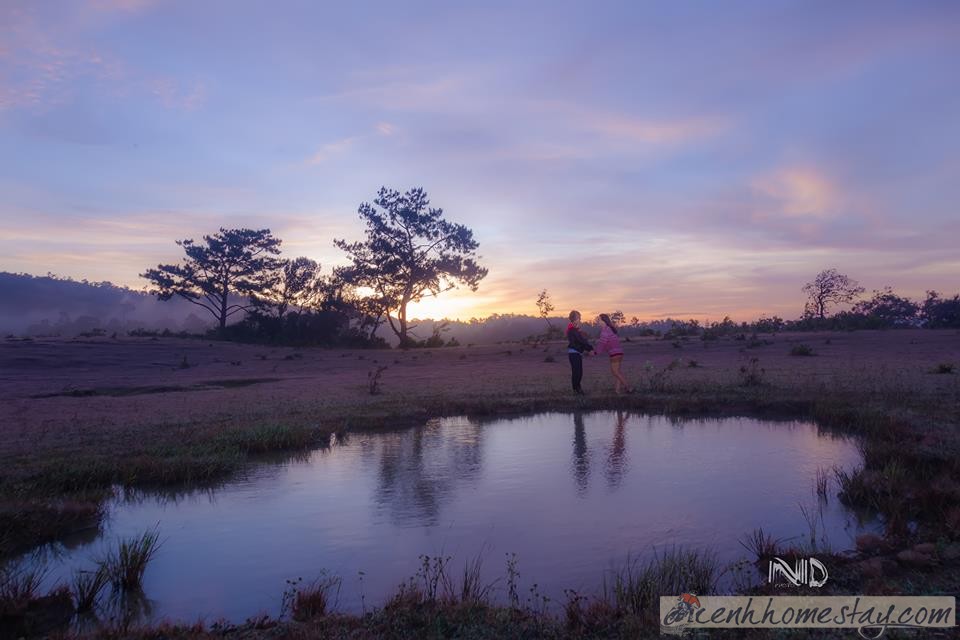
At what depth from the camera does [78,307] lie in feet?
353

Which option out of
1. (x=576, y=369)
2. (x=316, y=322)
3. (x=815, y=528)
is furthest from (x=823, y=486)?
(x=316, y=322)

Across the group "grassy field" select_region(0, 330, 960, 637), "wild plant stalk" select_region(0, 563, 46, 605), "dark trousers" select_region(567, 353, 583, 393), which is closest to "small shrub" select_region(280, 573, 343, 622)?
"grassy field" select_region(0, 330, 960, 637)

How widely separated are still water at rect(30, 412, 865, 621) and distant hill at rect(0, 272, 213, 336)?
84.5m

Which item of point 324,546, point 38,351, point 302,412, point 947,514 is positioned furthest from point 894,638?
point 38,351

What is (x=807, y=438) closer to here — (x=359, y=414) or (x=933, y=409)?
(x=933, y=409)

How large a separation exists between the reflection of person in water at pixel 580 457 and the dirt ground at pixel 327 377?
8.92ft

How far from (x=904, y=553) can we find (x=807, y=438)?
6520mm

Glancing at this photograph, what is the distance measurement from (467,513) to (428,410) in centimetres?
737

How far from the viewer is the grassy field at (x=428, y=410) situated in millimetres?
4832

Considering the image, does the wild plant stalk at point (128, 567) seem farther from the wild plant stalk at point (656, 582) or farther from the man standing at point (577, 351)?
the man standing at point (577, 351)

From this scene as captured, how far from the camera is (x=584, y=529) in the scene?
661 cm

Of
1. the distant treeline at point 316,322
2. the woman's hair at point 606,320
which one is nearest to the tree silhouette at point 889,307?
the distant treeline at point 316,322

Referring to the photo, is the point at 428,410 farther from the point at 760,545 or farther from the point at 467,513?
the point at 760,545

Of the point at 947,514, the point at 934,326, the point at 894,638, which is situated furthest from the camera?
the point at 934,326
